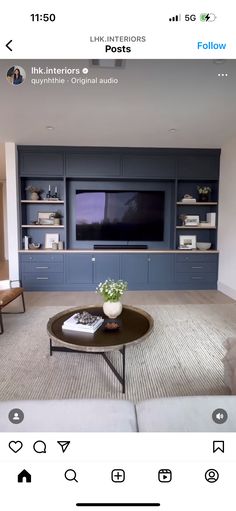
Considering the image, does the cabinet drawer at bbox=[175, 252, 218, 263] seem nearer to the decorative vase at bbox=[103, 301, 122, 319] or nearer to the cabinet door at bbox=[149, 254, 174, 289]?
the cabinet door at bbox=[149, 254, 174, 289]

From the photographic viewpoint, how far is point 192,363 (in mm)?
2076

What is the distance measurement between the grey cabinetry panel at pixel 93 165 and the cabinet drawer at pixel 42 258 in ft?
4.34

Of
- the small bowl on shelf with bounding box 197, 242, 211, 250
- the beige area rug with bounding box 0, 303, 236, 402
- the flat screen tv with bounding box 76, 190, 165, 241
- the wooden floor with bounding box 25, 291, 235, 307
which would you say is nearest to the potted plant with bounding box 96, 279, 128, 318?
the beige area rug with bounding box 0, 303, 236, 402

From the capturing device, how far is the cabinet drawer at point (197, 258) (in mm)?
4449

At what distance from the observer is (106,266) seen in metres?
4.40

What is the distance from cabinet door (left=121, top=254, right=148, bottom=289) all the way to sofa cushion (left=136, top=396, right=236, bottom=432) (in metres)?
3.72

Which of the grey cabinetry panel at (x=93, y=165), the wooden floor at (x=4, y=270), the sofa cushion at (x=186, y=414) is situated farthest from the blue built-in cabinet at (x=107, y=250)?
the sofa cushion at (x=186, y=414)

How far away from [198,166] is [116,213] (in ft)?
5.09

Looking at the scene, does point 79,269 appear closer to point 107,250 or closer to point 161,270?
point 107,250
